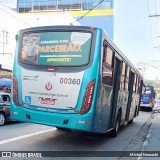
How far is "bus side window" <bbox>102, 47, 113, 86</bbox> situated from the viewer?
791 centimetres

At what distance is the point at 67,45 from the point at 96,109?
181 cm

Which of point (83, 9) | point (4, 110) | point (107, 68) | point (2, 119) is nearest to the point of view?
point (107, 68)

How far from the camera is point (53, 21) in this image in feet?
148

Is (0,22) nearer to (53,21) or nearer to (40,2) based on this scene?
(53,21)

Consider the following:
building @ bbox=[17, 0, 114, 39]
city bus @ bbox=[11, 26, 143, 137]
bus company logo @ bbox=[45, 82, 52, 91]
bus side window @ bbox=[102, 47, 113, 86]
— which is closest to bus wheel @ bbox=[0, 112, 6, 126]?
city bus @ bbox=[11, 26, 143, 137]

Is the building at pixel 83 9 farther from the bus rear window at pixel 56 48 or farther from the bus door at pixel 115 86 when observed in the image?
the bus rear window at pixel 56 48

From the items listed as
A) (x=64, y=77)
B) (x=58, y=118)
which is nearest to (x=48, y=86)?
(x=64, y=77)

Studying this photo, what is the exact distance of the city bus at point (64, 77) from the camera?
7371 mm

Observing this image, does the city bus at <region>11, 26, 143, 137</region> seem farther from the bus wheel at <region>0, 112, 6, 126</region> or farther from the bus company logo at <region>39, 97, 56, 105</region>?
the bus wheel at <region>0, 112, 6, 126</region>

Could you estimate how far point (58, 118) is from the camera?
296 inches

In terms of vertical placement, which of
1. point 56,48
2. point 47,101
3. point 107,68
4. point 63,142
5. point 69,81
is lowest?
A: point 63,142

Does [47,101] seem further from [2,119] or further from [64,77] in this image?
[2,119]

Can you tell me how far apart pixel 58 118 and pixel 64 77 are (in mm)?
1040

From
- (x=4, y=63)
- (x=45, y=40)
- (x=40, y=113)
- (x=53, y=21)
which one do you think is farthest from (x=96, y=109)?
(x=53, y=21)
